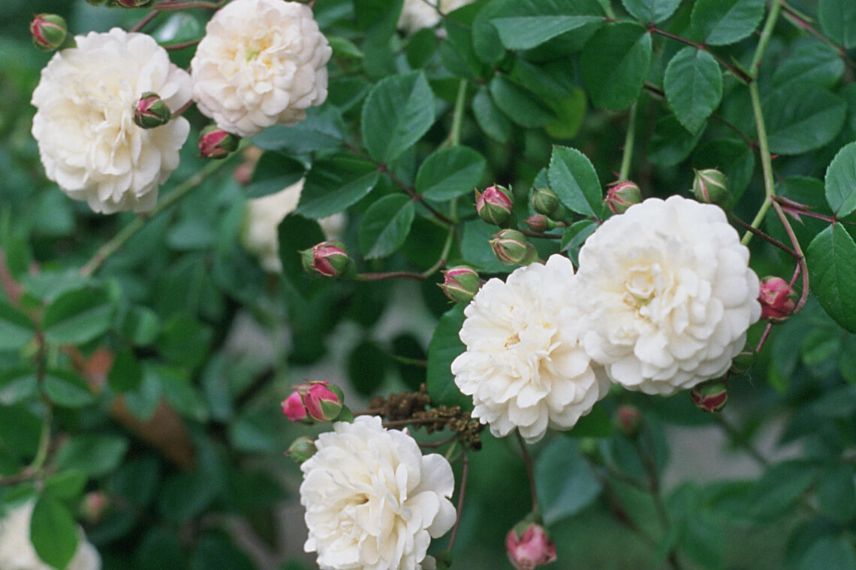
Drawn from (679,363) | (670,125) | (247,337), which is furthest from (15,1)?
(679,363)

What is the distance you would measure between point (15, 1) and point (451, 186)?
126 centimetres

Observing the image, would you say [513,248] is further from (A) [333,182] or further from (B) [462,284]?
(A) [333,182]

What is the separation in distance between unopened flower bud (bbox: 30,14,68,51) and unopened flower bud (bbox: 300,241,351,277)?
194 millimetres

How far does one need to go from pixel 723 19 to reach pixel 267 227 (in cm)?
53

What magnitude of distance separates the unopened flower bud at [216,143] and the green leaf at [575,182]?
194 mm

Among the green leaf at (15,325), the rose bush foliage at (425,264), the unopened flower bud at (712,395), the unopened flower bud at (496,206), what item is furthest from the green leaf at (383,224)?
the green leaf at (15,325)

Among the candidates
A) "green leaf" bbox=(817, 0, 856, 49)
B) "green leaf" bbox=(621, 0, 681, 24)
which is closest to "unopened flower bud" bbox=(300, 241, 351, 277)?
"green leaf" bbox=(621, 0, 681, 24)

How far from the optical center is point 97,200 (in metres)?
0.59

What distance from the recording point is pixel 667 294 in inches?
16.4

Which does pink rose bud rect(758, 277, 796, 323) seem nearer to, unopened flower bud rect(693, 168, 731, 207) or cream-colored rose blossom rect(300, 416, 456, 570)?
unopened flower bud rect(693, 168, 731, 207)

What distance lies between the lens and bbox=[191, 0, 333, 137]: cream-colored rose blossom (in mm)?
552

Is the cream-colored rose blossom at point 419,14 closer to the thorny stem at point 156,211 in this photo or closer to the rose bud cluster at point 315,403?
the thorny stem at point 156,211

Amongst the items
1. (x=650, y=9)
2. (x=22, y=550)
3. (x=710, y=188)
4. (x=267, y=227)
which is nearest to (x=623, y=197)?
(x=710, y=188)

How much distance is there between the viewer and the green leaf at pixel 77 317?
780 millimetres
